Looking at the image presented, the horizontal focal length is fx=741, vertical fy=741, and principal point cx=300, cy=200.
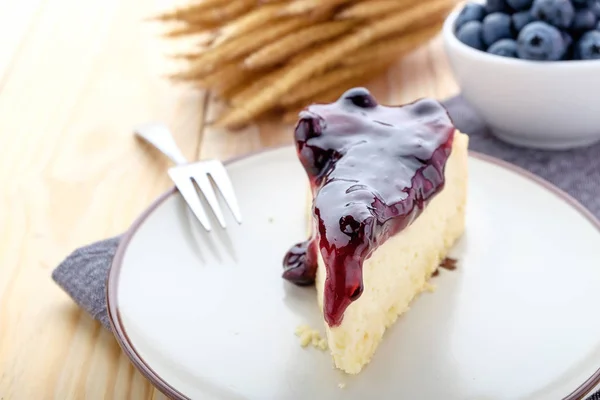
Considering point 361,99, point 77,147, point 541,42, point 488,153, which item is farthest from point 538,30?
point 77,147

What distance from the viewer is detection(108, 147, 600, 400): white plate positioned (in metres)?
1.02

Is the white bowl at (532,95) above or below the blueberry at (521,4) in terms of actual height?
below

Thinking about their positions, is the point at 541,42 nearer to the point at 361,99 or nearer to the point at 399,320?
the point at 361,99

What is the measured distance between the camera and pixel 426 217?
1.24 meters

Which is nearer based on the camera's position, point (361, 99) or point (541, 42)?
point (361, 99)

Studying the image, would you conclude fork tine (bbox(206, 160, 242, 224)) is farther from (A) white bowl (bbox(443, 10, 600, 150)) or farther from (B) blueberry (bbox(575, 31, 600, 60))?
(B) blueberry (bbox(575, 31, 600, 60))

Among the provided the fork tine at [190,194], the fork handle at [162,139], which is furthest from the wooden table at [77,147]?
the fork tine at [190,194]

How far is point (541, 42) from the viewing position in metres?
1.51

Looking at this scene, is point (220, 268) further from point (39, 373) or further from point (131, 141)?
point (131, 141)

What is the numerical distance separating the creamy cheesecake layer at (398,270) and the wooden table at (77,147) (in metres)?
0.31

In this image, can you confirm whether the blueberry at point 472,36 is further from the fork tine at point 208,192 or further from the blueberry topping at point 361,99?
the fork tine at point 208,192

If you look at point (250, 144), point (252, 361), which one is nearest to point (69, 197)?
point (250, 144)

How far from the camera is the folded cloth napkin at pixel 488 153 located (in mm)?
1256

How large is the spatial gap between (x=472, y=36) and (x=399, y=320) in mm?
750
